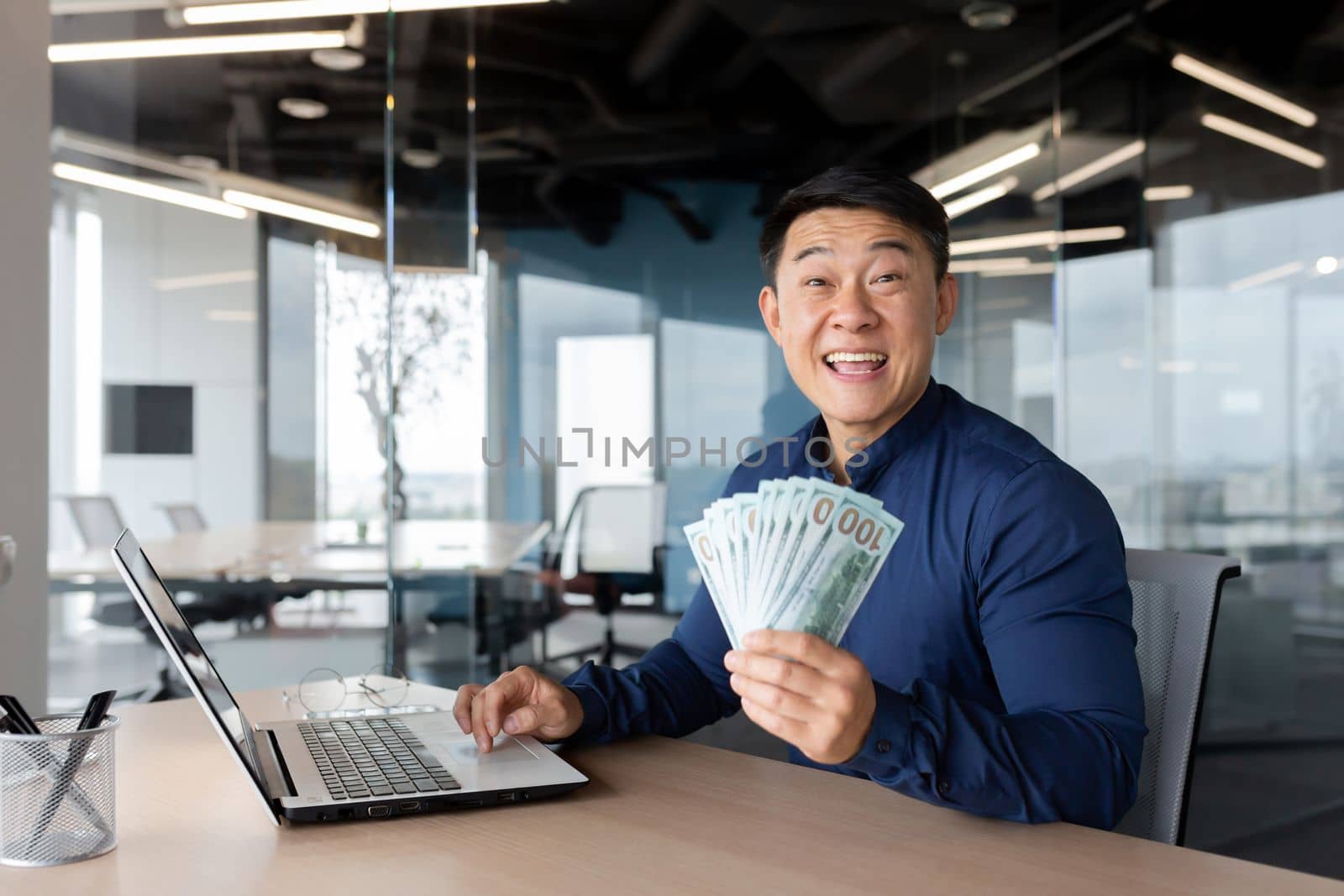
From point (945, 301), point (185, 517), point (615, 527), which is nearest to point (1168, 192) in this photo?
point (615, 527)

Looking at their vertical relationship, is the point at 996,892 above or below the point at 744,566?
below

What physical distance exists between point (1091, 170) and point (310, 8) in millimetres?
2867

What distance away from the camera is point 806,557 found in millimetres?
913

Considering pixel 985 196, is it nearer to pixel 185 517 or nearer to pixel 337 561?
pixel 337 561

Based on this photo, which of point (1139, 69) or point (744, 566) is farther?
point (1139, 69)

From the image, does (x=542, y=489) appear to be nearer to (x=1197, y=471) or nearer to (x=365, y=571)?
(x=365, y=571)

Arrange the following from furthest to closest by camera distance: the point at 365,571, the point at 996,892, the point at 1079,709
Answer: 1. the point at 365,571
2. the point at 1079,709
3. the point at 996,892

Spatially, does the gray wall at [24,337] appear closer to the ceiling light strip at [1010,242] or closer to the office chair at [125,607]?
the office chair at [125,607]

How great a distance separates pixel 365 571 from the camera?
447 cm

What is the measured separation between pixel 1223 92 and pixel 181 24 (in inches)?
180

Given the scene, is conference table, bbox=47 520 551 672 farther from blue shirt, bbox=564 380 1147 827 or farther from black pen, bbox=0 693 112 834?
black pen, bbox=0 693 112 834

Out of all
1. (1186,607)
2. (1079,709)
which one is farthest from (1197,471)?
(1079,709)

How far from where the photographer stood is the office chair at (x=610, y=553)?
369 cm

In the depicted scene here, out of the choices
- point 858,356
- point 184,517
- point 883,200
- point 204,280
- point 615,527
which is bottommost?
point 184,517
